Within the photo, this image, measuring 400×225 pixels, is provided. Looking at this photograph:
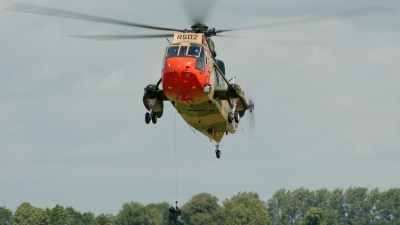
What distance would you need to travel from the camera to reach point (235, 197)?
94.9m

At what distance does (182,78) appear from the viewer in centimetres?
4194

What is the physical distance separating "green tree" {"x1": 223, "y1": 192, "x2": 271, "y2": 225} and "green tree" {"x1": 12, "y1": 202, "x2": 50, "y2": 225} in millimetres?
16889

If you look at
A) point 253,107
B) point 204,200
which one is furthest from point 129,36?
point 204,200

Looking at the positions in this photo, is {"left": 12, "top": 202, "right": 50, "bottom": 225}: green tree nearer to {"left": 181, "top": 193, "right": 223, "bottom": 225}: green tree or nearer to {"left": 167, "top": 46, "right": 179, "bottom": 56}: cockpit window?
{"left": 181, "top": 193, "right": 223, "bottom": 225}: green tree

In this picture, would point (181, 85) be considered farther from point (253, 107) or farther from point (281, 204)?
point (281, 204)

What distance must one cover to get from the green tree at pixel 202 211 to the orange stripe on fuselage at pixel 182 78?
2259 centimetres

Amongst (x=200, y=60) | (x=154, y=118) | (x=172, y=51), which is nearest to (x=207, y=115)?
(x=154, y=118)

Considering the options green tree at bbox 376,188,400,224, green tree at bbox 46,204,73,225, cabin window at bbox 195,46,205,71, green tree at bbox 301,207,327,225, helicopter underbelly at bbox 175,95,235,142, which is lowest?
helicopter underbelly at bbox 175,95,235,142

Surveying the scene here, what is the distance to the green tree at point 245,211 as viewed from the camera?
75.8 meters

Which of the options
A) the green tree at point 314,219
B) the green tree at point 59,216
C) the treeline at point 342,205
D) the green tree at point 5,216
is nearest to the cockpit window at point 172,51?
the green tree at point 59,216

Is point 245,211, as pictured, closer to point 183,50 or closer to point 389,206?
point 389,206

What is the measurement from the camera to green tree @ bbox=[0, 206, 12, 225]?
90438mm

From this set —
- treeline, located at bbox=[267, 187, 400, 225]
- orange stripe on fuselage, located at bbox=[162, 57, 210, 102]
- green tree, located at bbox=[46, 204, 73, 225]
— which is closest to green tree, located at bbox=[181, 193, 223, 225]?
green tree, located at bbox=[46, 204, 73, 225]

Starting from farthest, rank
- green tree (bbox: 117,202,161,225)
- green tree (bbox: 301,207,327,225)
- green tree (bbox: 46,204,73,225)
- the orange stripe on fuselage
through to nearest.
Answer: green tree (bbox: 301,207,327,225)
green tree (bbox: 46,204,73,225)
green tree (bbox: 117,202,161,225)
the orange stripe on fuselage
